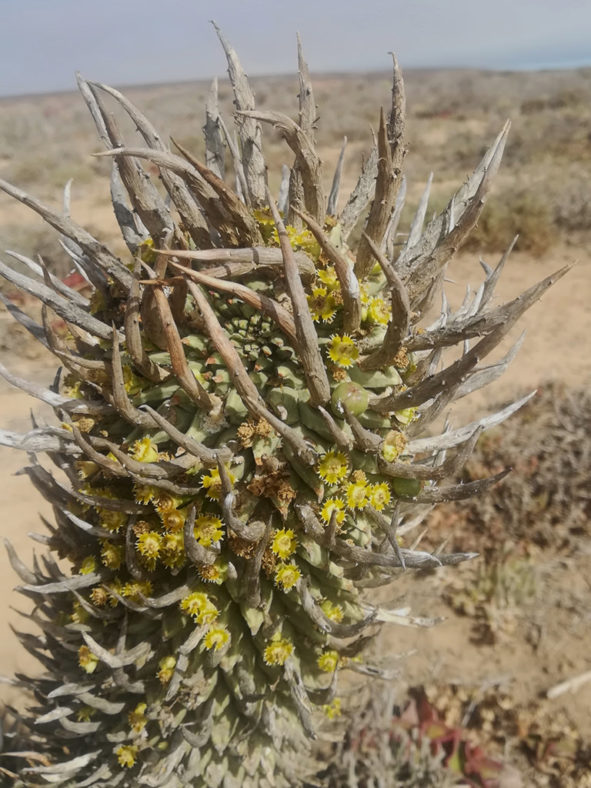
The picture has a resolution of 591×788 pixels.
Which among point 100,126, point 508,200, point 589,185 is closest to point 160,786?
point 100,126

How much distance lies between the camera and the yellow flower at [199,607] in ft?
4.76

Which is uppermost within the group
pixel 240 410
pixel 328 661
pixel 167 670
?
pixel 240 410

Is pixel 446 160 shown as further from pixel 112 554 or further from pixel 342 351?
pixel 112 554

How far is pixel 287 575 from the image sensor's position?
143 centimetres

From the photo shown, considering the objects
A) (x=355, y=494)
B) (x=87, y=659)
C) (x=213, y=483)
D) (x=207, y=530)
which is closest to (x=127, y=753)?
(x=87, y=659)

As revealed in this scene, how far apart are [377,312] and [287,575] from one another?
65 cm

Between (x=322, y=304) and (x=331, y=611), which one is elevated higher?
(x=322, y=304)

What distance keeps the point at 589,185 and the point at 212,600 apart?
44.4ft

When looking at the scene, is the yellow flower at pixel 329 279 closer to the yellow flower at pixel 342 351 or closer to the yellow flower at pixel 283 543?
the yellow flower at pixel 342 351

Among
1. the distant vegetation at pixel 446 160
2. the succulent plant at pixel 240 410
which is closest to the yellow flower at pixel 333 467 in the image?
the succulent plant at pixel 240 410

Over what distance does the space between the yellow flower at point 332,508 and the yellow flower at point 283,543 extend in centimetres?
10

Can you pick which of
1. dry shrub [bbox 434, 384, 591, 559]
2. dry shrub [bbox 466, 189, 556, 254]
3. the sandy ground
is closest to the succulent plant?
the sandy ground

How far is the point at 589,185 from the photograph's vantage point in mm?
12469

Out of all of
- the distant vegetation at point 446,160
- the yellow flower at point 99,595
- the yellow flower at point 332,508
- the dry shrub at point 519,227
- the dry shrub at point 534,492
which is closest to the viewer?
the yellow flower at point 332,508
